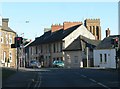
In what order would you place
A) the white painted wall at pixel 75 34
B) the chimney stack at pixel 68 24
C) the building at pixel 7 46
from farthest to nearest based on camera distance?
the chimney stack at pixel 68 24 → the white painted wall at pixel 75 34 → the building at pixel 7 46

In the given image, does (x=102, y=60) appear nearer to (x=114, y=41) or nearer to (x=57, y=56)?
(x=57, y=56)

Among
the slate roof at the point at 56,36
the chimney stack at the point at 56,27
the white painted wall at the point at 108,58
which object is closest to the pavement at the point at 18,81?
the white painted wall at the point at 108,58

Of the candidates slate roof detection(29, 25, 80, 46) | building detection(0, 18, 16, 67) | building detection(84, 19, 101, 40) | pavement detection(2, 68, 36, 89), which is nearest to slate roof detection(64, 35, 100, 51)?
slate roof detection(29, 25, 80, 46)

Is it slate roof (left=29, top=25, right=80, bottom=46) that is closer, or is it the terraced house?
the terraced house

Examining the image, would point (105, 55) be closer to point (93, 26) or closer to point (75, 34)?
point (75, 34)

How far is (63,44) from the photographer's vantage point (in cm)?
9225

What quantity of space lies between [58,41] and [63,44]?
2.28 metres

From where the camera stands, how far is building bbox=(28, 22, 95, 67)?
3667 inches

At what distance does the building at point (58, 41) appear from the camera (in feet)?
306

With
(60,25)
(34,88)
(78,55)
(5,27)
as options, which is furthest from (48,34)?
(34,88)

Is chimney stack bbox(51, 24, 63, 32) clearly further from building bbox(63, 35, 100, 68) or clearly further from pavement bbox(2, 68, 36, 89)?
pavement bbox(2, 68, 36, 89)

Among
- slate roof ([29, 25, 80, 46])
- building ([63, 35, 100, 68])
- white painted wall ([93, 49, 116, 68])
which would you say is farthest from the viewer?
slate roof ([29, 25, 80, 46])

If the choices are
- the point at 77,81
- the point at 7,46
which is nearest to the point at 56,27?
the point at 7,46

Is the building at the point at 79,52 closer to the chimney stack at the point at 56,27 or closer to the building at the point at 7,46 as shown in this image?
the chimney stack at the point at 56,27
